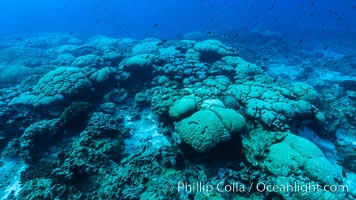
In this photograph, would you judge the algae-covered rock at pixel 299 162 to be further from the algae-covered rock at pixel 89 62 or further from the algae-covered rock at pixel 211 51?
the algae-covered rock at pixel 89 62

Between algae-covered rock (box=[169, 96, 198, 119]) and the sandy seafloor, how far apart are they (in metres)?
0.04

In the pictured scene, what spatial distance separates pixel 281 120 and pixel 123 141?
6.23 m

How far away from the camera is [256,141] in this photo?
272 inches

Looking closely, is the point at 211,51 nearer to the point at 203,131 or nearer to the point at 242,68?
the point at 242,68

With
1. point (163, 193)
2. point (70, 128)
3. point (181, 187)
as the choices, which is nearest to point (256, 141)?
point (181, 187)

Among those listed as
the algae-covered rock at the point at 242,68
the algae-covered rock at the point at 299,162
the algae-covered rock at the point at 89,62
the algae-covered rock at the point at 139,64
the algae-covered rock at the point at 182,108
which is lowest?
the algae-covered rock at the point at 299,162

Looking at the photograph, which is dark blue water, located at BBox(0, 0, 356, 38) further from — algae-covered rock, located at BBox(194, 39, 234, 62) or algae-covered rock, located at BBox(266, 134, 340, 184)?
algae-covered rock, located at BBox(266, 134, 340, 184)

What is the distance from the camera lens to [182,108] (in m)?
7.75

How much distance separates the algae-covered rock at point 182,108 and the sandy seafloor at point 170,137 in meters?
0.04

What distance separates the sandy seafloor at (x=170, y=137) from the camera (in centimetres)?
582

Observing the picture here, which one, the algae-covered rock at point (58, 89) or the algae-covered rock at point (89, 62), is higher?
the algae-covered rock at point (89, 62)

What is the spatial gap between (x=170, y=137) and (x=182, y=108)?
1.32 m

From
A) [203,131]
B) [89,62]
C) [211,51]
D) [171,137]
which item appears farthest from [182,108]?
[89,62]

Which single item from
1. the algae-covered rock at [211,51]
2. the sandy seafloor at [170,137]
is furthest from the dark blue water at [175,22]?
the sandy seafloor at [170,137]
